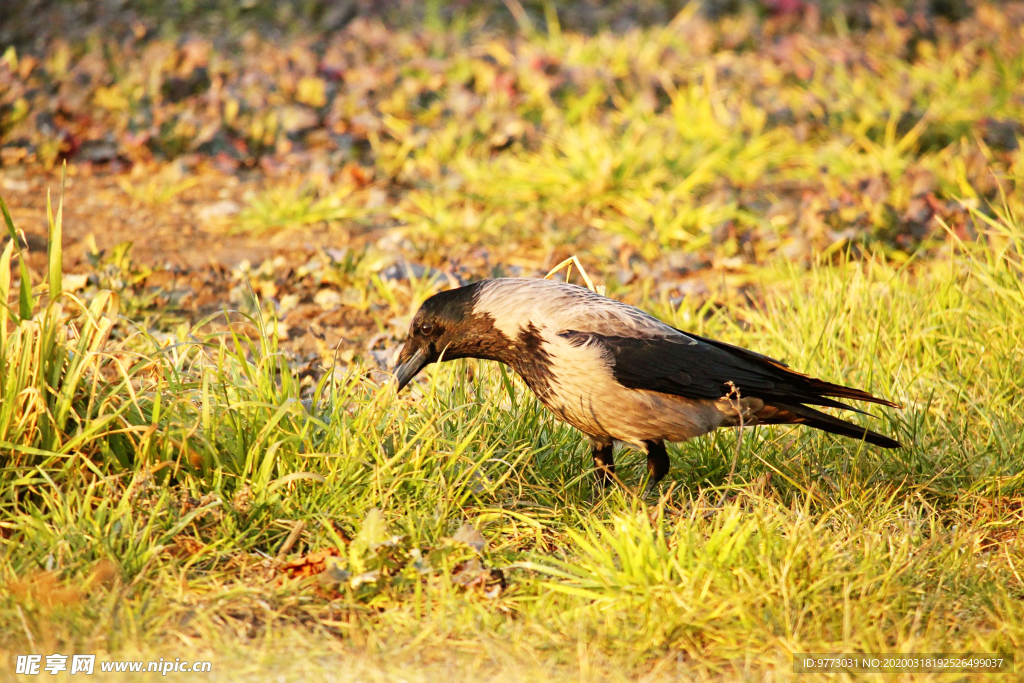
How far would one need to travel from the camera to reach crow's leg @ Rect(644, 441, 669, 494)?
3.57 metres

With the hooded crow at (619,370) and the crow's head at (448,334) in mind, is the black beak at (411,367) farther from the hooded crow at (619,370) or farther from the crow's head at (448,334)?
the hooded crow at (619,370)

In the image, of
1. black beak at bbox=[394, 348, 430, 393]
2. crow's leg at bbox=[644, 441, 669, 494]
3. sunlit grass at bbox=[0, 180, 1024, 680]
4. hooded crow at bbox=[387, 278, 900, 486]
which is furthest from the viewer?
black beak at bbox=[394, 348, 430, 393]

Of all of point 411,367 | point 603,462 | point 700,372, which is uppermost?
point 700,372

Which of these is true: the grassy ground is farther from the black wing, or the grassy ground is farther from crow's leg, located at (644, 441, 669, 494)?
the black wing

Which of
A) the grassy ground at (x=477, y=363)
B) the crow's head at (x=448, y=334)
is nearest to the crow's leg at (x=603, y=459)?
the grassy ground at (x=477, y=363)

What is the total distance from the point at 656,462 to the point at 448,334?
92 cm

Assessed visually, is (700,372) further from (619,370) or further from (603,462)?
(603,462)

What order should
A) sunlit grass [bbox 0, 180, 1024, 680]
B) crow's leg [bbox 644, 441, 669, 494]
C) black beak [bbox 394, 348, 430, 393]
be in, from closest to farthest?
1. sunlit grass [bbox 0, 180, 1024, 680]
2. crow's leg [bbox 644, 441, 669, 494]
3. black beak [bbox 394, 348, 430, 393]

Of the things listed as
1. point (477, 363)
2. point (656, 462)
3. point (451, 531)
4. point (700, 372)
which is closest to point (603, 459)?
point (656, 462)

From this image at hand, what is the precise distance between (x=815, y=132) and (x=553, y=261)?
122 inches

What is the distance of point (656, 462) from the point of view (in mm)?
3592

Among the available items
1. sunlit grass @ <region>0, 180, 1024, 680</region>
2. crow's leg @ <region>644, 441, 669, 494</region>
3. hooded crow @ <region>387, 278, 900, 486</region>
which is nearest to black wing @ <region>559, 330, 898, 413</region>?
hooded crow @ <region>387, 278, 900, 486</region>

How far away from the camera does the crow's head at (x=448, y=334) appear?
363cm

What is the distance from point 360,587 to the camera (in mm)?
2848
